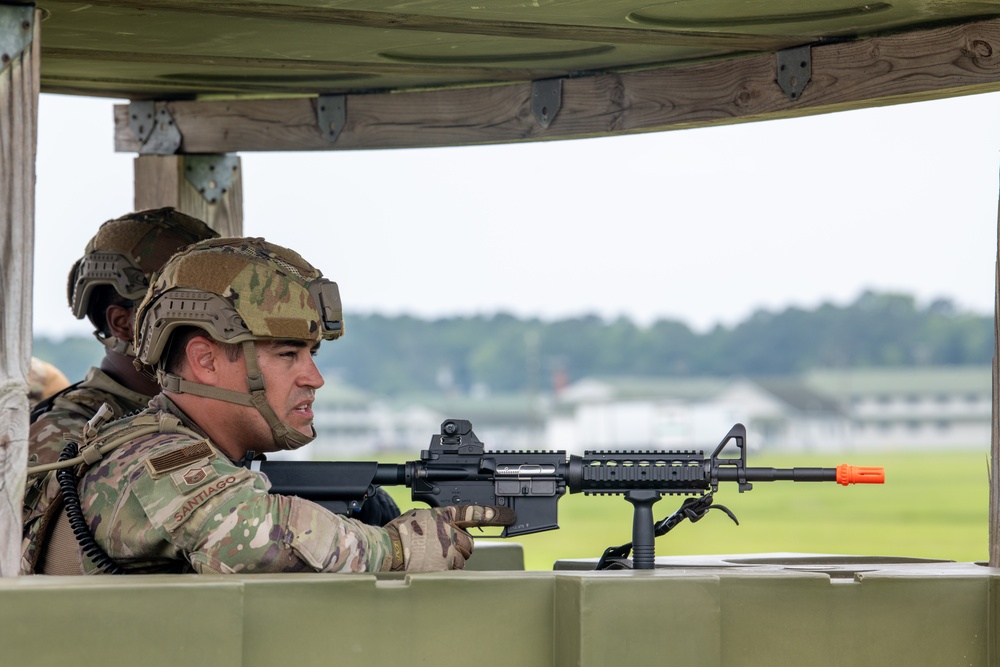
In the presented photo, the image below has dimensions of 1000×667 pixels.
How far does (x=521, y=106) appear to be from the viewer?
19.0 ft

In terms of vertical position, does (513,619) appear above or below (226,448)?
below

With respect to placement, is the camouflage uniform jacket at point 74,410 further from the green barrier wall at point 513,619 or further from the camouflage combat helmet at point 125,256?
the green barrier wall at point 513,619

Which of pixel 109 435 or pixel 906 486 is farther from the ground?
pixel 109 435

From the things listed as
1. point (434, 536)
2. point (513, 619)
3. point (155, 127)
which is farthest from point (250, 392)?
point (155, 127)

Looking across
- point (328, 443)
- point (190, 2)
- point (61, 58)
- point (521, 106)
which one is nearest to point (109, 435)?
point (190, 2)

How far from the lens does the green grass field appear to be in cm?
4328

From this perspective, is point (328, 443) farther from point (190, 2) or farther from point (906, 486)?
point (190, 2)

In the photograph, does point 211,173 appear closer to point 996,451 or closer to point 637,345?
point 996,451

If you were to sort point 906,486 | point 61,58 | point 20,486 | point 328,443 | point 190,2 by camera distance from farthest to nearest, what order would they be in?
point 328,443, point 906,486, point 61,58, point 190,2, point 20,486

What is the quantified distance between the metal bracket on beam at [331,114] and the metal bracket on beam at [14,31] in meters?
2.53

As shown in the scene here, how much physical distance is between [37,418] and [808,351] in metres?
116

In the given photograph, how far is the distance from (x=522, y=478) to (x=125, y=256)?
7.34 ft

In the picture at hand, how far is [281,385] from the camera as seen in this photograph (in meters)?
4.32

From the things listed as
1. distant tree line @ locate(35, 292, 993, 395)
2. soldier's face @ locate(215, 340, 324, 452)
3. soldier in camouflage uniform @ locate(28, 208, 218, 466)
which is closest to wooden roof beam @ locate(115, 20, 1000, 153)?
soldier in camouflage uniform @ locate(28, 208, 218, 466)
